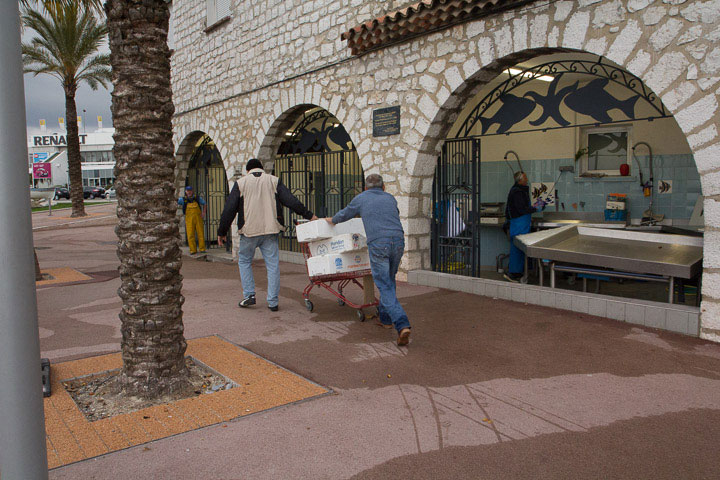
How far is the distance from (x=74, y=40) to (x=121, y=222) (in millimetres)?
22354

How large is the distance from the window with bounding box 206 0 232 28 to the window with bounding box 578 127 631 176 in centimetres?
815

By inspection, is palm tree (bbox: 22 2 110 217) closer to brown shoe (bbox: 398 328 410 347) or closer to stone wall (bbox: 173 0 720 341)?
stone wall (bbox: 173 0 720 341)

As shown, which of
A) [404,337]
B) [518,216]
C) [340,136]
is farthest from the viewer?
[340,136]

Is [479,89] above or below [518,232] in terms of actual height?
above

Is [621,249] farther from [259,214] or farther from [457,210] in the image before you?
[259,214]

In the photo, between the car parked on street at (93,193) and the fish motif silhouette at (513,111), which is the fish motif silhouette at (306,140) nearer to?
the fish motif silhouette at (513,111)

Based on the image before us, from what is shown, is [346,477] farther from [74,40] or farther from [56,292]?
[74,40]

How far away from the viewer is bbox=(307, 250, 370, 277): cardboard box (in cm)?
601

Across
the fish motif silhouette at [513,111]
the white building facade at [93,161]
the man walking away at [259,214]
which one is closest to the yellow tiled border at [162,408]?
the man walking away at [259,214]

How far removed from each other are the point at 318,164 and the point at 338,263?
601 centimetres

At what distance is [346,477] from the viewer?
9.75ft

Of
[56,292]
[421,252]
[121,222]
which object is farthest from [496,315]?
[56,292]

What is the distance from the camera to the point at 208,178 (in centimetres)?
1496

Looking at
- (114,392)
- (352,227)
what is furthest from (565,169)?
(114,392)
